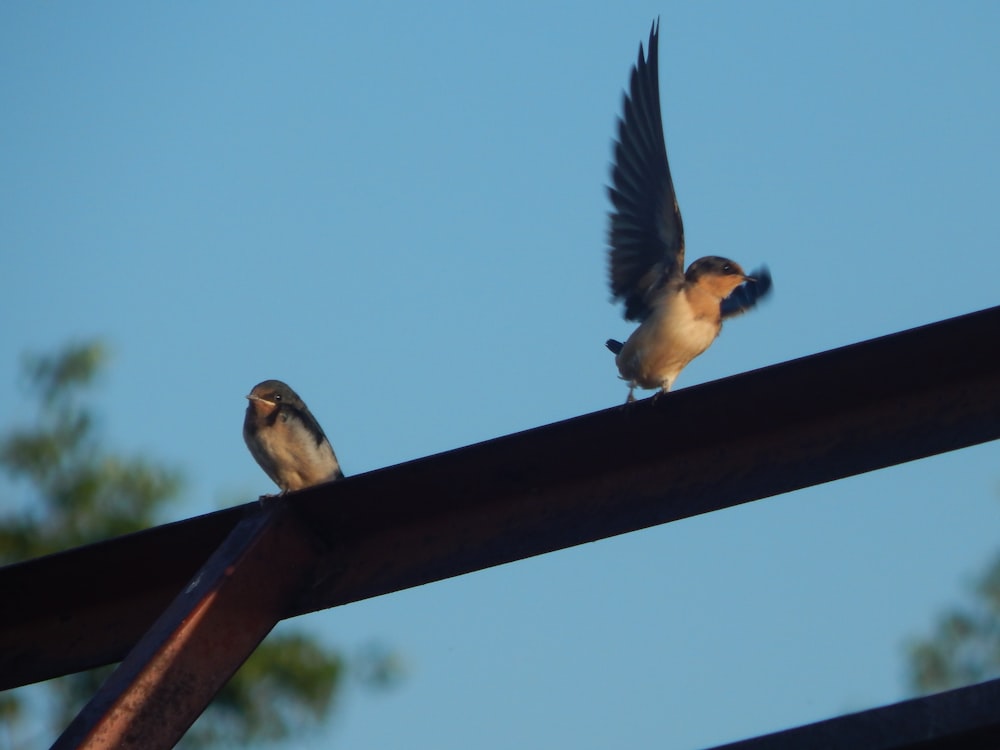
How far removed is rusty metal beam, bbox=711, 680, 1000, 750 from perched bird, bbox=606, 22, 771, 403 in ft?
14.5

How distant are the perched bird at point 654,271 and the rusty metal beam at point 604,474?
132 inches

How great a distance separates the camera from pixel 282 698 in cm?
1597

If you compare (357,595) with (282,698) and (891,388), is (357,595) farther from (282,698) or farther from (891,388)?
(282,698)

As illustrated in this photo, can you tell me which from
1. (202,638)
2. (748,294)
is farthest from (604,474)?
(748,294)

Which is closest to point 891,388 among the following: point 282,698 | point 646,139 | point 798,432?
point 798,432

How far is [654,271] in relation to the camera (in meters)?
8.00

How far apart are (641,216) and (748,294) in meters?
0.76

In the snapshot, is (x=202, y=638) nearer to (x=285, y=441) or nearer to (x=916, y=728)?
(x=916, y=728)

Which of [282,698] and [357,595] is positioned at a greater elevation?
[357,595]

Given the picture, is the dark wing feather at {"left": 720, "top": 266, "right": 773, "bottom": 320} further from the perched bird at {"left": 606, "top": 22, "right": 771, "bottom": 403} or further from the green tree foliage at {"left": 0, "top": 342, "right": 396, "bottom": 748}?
the green tree foliage at {"left": 0, "top": 342, "right": 396, "bottom": 748}

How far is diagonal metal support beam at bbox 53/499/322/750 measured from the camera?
11.8ft

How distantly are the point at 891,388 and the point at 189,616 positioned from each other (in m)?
1.95

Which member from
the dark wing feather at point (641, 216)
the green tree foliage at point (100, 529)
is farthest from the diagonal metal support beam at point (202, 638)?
the green tree foliage at point (100, 529)

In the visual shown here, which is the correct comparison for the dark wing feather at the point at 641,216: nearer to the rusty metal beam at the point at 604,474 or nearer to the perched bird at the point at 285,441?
the perched bird at the point at 285,441
